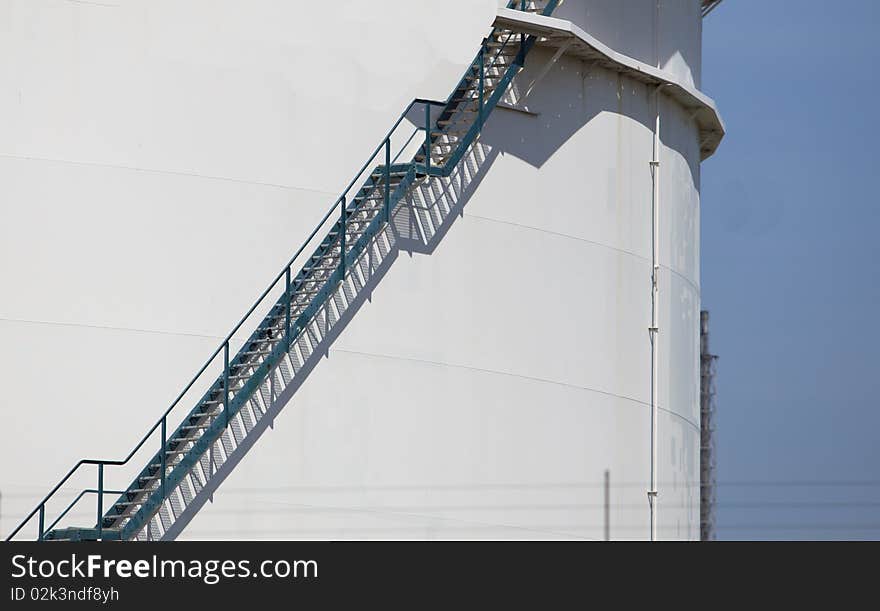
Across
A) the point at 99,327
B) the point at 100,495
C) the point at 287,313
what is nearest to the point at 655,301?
the point at 287,313

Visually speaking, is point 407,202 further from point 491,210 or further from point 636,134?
point 636,134

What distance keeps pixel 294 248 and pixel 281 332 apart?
38.2 inches

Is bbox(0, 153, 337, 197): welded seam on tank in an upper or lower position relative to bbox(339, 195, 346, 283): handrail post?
upper

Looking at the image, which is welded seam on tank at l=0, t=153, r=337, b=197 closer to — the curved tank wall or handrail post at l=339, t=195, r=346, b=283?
the curved tank wall

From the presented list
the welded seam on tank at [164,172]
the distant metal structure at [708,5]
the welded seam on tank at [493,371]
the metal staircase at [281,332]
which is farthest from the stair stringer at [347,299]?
the distant metal structure at [708,5]

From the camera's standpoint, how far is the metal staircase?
60.4 ft

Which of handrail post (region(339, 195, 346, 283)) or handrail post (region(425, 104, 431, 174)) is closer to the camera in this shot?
handrail post (region(339, 195, 346, 283))

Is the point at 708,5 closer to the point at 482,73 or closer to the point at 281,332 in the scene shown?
the point at 482,73

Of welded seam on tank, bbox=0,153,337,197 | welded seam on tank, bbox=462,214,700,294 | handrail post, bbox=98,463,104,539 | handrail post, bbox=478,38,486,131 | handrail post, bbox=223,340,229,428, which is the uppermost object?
handrail post, bbox=478,38,486,131

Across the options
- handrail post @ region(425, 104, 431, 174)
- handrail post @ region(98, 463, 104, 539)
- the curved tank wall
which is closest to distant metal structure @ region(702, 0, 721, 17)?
the curved tank wall

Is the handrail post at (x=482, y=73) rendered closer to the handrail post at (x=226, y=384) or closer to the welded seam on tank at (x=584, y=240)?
the welded seam on tank at (x=584, y=240)

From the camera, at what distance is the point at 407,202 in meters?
20.4

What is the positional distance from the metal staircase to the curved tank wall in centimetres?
22

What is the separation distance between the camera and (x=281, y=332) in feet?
63.8
